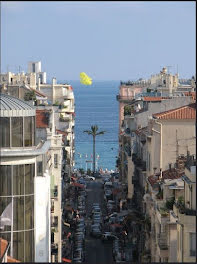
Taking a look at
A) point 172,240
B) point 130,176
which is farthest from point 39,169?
point 130,176

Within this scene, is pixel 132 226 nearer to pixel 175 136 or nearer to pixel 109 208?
pixel 175 136

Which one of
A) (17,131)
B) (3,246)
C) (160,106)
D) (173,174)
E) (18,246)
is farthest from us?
(160,106)

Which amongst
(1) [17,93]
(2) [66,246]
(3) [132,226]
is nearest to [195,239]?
(2) [66,246]

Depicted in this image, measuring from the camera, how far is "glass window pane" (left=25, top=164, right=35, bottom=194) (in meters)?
44.7

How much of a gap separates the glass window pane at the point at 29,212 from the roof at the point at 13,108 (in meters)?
3.19

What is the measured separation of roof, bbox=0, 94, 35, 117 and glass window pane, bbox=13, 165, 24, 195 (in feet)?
6.56

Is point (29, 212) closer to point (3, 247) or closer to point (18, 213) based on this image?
point (18, 213)

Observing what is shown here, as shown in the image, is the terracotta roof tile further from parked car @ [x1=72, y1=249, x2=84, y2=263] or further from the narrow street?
the narrow street

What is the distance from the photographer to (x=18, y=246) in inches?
1752

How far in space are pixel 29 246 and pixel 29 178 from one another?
2.57m

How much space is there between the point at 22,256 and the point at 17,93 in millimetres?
46739

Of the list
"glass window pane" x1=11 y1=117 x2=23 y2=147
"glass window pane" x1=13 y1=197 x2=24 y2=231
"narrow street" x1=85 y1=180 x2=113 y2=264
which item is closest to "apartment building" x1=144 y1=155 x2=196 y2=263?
"narrow street" x1=85 y1=180 x2=113 y2=264

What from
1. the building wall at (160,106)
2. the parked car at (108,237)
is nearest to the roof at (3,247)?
the building wall at (160,106)

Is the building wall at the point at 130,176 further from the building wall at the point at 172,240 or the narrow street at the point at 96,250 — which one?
the building wall at the point at 172,240
